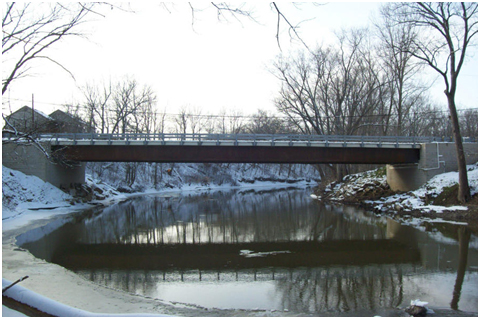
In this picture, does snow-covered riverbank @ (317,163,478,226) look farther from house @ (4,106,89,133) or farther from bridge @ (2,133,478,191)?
house @ (4,106,89,133)

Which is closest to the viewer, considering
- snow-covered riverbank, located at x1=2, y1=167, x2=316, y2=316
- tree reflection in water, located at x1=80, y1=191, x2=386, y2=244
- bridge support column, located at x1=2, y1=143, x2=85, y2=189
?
snow-covered riverbank, located at x1=2, y1=167, x2=316, y2=316

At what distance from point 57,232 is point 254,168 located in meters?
69.1

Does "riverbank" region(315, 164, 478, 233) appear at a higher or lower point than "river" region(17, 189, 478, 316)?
higher

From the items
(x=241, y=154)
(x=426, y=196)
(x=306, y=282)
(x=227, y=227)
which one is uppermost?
(x=241, y=154)

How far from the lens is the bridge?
3042cm

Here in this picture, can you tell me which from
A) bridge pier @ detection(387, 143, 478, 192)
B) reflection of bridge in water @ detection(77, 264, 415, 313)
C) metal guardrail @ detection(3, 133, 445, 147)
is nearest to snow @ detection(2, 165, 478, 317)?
bridge pier @ detection(387, 143, 478, 192)

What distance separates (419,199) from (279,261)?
18392 mm

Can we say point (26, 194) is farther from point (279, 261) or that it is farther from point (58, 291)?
point (279, 261)

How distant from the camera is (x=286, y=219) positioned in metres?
25.7

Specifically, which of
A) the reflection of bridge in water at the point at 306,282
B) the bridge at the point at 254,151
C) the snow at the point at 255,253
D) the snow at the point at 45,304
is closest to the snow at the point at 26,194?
the bridge at the point at 254,151

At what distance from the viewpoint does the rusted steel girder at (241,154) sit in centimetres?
3064

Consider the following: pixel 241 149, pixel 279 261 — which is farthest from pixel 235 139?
pixel 279 261

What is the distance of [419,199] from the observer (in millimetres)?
27625

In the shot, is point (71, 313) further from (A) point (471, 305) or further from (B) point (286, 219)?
(B) point (286, 219)
